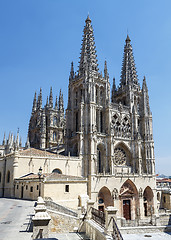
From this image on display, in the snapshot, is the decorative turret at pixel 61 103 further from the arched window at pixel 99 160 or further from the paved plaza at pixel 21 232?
the paved plaza at pixel 21 232

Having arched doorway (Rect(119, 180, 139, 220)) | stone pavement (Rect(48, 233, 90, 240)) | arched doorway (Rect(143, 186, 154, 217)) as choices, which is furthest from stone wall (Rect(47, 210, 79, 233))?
arched doorway (Rect(143, 186, 154, 217))

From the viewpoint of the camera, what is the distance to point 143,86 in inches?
2066

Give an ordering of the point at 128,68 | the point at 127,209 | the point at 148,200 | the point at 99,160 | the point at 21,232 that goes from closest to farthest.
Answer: the point at 21,232, the point at 127,209, the point at 99,160, the point at 148,200, the point at 128,68

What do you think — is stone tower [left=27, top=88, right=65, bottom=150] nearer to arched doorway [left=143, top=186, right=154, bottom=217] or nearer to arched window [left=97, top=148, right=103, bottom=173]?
arched window [left=97, top=148, right=103, bottom=173]

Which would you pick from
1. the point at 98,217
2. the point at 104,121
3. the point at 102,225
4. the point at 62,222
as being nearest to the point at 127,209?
the point at 104,121

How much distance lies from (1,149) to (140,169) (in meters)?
36.1

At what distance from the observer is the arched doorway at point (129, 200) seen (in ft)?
133

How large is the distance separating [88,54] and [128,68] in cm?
1206

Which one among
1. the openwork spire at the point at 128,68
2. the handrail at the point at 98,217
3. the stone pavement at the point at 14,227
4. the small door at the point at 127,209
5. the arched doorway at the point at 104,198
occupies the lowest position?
the small door at the point at 127,209

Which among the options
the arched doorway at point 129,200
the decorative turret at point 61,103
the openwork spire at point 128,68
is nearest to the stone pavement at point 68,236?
the arched doorway at point 129,200

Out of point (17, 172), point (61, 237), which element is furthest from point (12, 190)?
point (61, 237)

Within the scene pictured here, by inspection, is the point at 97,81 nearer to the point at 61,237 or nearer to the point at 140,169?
the point at 140,169

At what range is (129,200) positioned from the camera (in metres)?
A: 41.5

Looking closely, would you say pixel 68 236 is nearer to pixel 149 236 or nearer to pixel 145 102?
pixel 149 236
